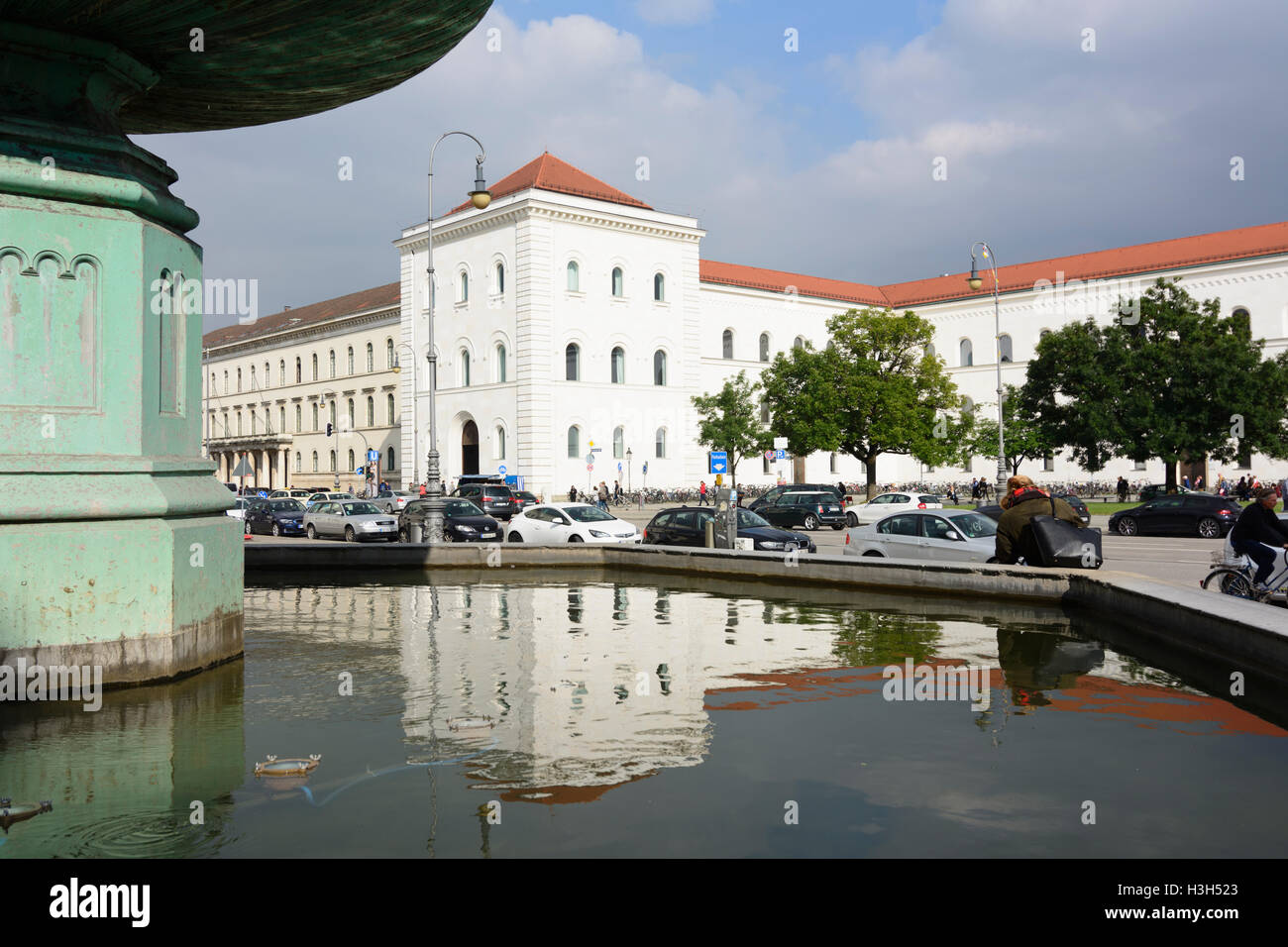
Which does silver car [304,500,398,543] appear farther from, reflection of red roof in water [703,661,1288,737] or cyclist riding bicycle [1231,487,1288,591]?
reflection of red roof in water [703,661,1288,737]

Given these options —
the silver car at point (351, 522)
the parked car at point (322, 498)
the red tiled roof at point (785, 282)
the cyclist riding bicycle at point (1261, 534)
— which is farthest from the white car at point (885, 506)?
the red tiled roof at point (785, 282)

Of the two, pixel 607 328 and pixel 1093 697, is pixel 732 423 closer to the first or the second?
pixel 607 328

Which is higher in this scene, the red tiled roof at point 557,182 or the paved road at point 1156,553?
the red tiled roof at point 557,182

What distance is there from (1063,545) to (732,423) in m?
48.2

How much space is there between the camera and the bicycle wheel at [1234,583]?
12.3 metres

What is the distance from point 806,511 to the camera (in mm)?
40094

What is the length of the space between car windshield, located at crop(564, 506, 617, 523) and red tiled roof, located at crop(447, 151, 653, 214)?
117 feet

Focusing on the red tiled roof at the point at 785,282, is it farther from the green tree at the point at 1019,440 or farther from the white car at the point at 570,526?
the white car at the point at 570,526


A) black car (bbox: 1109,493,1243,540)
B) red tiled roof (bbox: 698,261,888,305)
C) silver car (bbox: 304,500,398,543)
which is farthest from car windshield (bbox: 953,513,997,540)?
red tiled roof (bbox: 698,261,888,305)

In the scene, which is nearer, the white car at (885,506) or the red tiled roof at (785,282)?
the white car at (885,506)

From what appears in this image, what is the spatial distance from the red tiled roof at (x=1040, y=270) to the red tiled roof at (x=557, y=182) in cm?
1249
